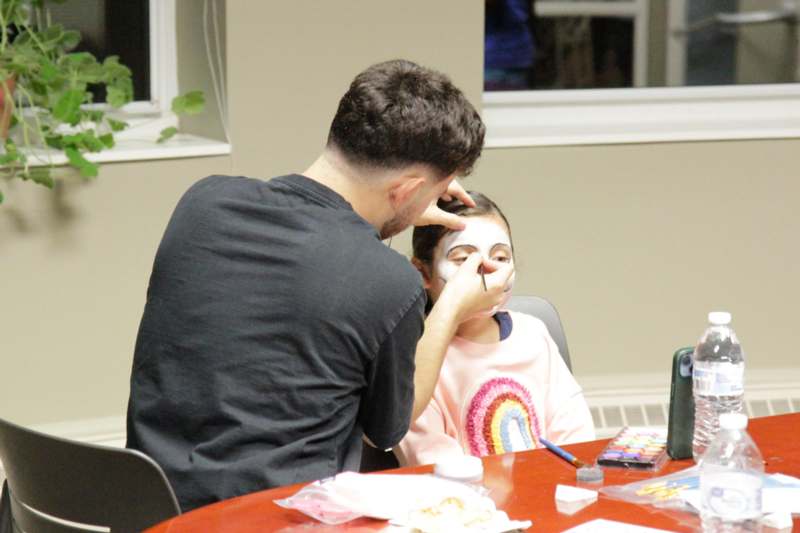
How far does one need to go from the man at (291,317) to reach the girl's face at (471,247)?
397mm

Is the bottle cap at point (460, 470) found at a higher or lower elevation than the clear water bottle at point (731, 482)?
lower

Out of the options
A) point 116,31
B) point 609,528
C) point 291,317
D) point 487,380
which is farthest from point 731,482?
point 116,31

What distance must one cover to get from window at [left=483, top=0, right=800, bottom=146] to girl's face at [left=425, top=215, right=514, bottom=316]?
147cm

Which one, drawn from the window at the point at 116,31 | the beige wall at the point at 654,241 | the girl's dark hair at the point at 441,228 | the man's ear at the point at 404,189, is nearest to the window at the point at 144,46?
the window at the point at 116,31

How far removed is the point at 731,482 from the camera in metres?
1.59

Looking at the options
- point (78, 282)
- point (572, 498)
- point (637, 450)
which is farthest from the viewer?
point (78, 282)

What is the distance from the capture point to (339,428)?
1.92 meters

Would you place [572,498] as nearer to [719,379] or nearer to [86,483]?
[719,379]

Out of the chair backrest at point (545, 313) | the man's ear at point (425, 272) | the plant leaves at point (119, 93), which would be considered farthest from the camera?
the plant leaves at point (119, 93)

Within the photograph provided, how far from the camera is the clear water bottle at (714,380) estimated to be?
193 centimetres

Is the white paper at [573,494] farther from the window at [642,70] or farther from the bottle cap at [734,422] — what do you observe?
the window at [642,70]

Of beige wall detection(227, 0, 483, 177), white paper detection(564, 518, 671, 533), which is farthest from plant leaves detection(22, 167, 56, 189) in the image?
white paper detection(564, 518, 671, 533)

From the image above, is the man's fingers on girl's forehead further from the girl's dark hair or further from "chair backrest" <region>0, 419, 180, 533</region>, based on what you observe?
"chair backrest" <region>0, 419, 180, 533</region>

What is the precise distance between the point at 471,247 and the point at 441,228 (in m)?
0.07
